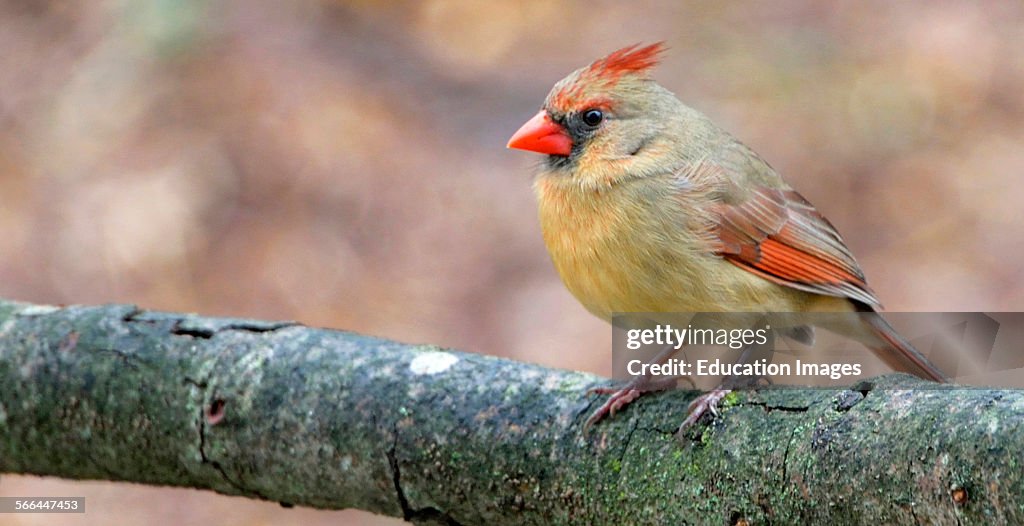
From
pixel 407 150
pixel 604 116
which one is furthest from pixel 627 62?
pixel 407 150

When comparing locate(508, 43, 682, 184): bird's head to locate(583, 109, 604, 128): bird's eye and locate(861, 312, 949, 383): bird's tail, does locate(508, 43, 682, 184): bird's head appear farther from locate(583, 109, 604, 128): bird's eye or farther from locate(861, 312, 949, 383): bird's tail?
locate(861, 312, 949, 383): bird's tail

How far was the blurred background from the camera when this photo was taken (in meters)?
6.20

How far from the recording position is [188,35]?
7.36 m

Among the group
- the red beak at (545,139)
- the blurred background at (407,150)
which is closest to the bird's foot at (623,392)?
the red beak at (545,139)

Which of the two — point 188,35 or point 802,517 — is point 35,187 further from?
point 802,517

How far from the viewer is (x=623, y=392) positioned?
278cm

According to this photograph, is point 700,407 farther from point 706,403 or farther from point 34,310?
point 34,310

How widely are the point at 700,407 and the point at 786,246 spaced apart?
1181 mm

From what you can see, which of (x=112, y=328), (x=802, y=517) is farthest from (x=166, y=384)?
(x=802, y=517)

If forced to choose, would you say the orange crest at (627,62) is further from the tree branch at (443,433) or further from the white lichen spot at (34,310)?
the white lichen spot at (34,310)

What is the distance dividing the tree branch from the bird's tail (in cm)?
89

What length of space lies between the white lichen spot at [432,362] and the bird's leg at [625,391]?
1.19 ft

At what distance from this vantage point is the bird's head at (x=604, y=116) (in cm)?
360

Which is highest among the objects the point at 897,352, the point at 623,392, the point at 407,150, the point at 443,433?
the point at 407,150
